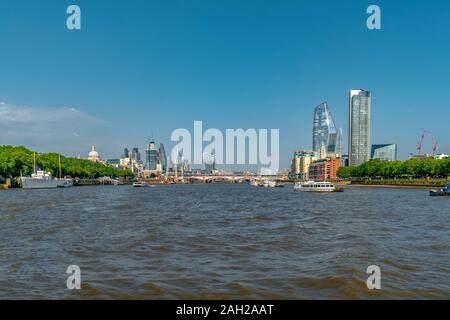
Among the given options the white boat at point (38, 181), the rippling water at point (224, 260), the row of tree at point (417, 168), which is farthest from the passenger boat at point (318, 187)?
the white boat at point (38, 181)

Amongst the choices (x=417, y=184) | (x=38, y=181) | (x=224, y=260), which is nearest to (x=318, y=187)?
(x=417, y=184)

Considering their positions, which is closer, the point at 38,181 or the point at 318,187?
the point at 318,187

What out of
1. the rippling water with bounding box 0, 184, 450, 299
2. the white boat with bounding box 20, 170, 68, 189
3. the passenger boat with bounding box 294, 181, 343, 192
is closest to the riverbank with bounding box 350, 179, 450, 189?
the passenger boat with bounding box 294, 181, 343, 192

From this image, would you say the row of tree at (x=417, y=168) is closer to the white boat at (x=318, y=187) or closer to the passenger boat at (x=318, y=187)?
the passenger boat at (x=318, y=187)

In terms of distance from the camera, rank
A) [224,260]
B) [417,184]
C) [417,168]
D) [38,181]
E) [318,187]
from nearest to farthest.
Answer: [224,260]
[318,187]
[38,181]
[417,184]
[417,168]

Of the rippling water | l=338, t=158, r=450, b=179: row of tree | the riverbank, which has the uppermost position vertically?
l=338, t=158, r=450, b=179: row of tree

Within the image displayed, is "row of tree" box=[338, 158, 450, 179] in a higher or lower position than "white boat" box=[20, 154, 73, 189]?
higher

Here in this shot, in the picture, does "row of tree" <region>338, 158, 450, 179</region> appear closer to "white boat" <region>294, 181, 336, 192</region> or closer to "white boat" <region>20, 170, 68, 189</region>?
"white boat" <region>294, 181, 336, 192</region>

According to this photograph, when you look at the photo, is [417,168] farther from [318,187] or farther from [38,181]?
[38,181]

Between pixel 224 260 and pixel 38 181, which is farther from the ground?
pixel 224 260

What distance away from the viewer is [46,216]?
1671 inches

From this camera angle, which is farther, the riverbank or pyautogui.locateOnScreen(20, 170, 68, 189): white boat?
the riverbank

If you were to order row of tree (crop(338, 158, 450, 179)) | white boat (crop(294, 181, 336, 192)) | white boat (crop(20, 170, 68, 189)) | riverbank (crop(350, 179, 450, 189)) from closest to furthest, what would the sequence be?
white boat (crop(294, 181, 336, 192))
white boat (crop(20, 170, 68, 189))
riverbank (crop(350, 179, 450, 189))
row of tree (crop(338, 158, 450, 179))
